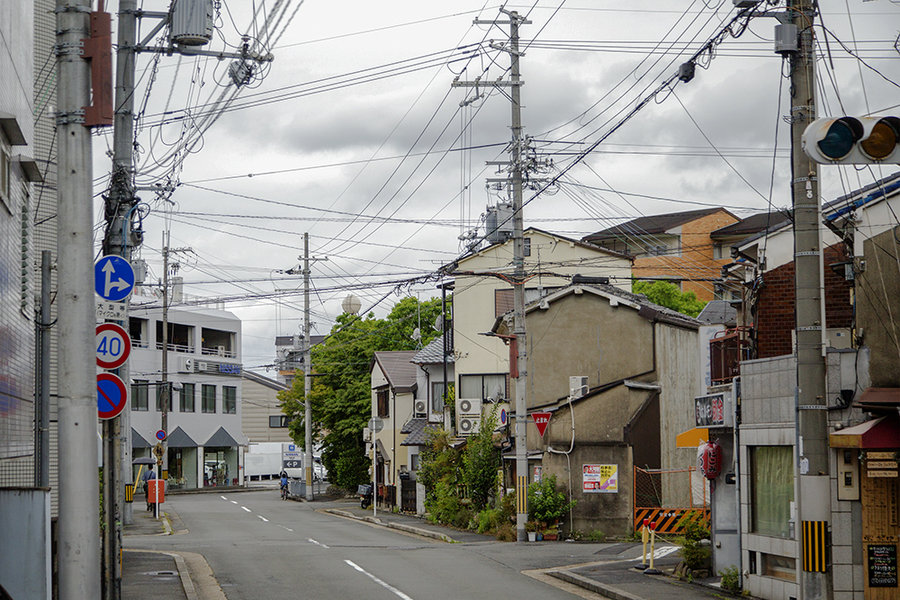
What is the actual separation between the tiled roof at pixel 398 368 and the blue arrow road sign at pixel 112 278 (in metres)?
41.3

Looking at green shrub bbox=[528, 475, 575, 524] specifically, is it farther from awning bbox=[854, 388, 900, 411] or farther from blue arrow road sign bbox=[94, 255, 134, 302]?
blue arrow road sign bbox=[94, 255, 134, 302]

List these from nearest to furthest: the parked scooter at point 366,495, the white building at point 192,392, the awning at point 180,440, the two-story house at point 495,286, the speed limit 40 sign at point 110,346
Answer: the speed limit 40 sign at point 110,346
the two-story house at point 495,286
the parked scooter at point 366,495
the white building at point 192,392
the awning at point 180,440

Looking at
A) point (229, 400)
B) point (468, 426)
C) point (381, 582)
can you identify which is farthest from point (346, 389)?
point (381, 582)

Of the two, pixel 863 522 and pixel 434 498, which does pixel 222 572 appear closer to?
pixel 863 522

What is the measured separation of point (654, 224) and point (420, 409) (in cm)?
3206

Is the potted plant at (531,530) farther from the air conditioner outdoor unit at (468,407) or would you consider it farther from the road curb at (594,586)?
the air conditioner outdoor unit at (468,407)

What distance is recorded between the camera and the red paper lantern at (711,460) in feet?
63.8

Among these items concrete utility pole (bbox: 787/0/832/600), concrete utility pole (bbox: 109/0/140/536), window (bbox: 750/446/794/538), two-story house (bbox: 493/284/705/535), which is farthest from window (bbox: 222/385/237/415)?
concrete utility pole (bbox: 787/0/832/600)

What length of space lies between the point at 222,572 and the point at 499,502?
1482cm

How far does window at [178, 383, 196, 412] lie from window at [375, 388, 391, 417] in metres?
22.8

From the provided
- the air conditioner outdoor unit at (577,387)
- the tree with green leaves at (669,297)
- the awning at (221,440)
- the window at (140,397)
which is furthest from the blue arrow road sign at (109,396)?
the awning at (221,440)

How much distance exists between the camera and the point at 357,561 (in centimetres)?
2392

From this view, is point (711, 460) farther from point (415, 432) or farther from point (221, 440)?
point (221, 440)

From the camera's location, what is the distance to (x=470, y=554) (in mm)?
26141
